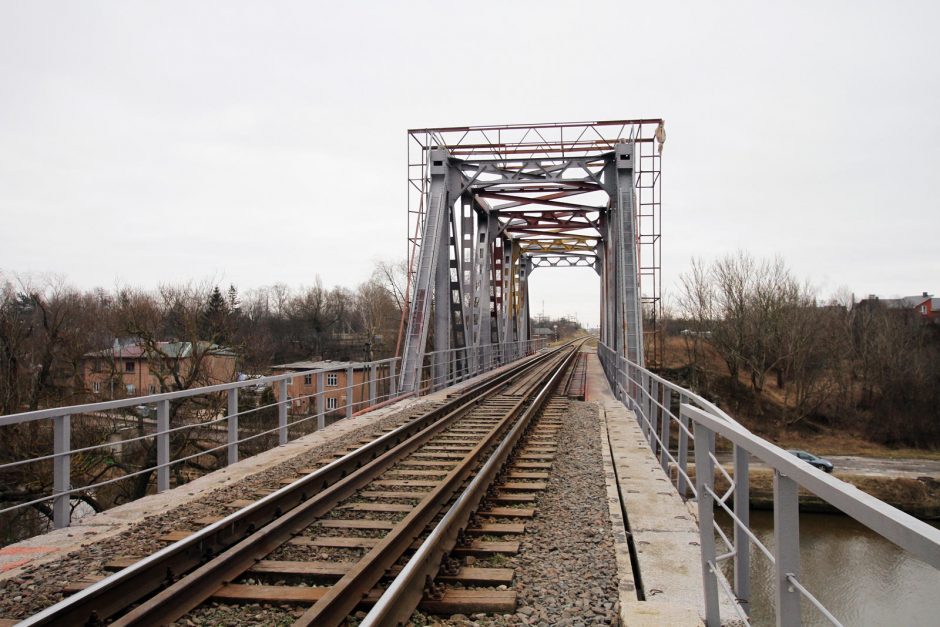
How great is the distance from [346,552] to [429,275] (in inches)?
480

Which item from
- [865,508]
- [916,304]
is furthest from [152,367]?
[916,304]

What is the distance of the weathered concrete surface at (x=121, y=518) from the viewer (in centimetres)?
469

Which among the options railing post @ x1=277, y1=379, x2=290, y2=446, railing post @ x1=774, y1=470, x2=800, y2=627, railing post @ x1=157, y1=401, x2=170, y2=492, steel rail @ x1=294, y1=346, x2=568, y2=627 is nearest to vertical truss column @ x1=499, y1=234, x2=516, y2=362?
railing post @ x1=277, y1=379, x2=290, y2=446

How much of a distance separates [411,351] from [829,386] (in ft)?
108

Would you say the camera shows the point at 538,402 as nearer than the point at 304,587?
No

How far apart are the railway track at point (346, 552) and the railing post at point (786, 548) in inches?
77.4

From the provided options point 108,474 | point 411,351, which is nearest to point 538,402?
point 411,351

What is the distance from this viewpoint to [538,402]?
1339 centimetres

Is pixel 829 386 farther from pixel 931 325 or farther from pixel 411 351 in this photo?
pixel 411 351

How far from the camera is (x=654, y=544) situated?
4914 mm

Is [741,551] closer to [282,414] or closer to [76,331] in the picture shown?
[282,414]

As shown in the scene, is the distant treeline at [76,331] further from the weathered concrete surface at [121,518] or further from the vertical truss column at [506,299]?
the weathered concrete surface at [121,518]

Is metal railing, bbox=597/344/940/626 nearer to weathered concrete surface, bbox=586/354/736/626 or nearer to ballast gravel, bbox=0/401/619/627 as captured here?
weathered concrete surface, bbox=586/354/736/626

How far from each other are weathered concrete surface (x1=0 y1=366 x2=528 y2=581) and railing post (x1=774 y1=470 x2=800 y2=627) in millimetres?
4661
